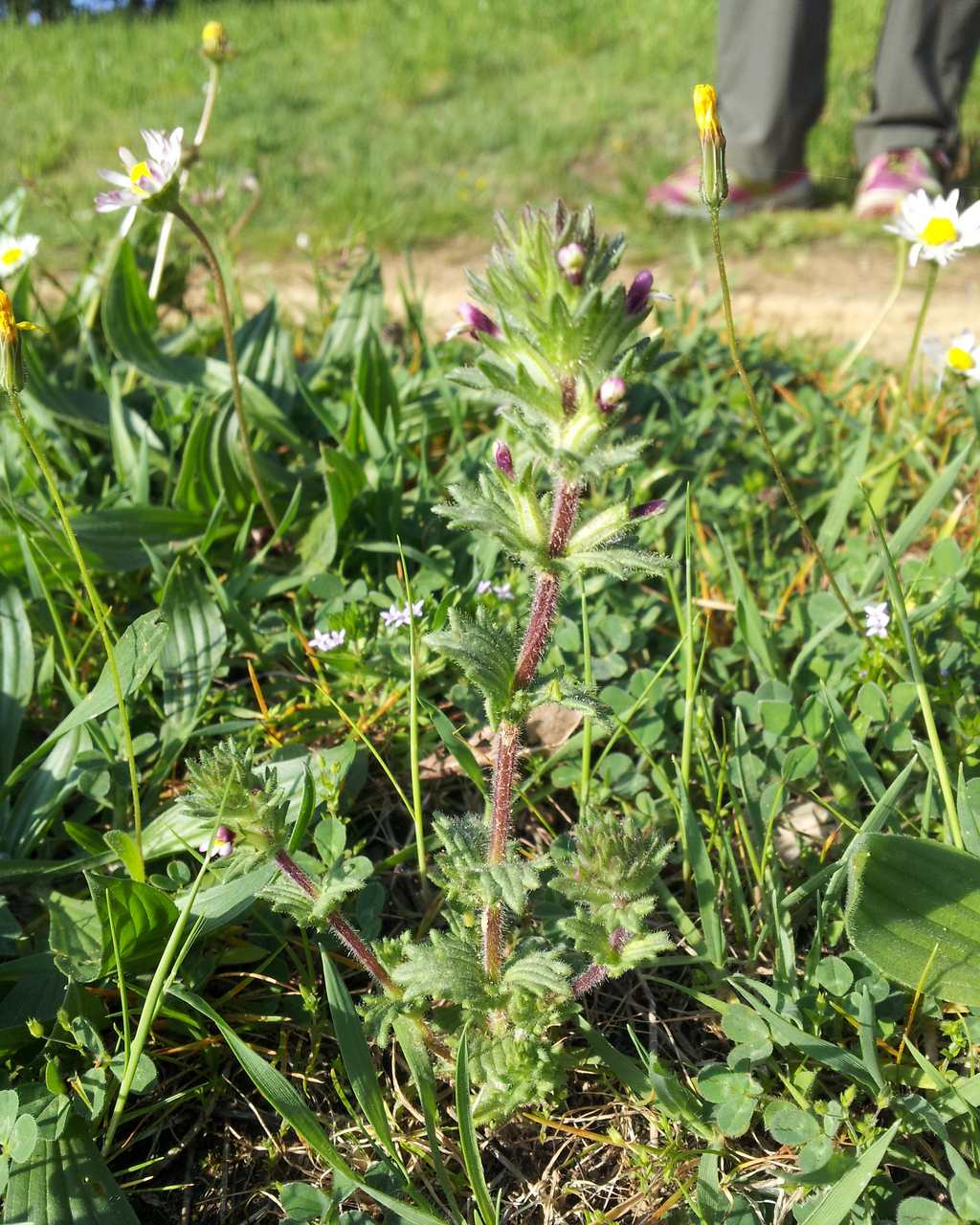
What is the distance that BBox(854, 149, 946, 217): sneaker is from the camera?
4.73 meters

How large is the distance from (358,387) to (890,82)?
11.8 ft

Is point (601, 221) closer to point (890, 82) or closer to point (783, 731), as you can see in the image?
point (890, 82)

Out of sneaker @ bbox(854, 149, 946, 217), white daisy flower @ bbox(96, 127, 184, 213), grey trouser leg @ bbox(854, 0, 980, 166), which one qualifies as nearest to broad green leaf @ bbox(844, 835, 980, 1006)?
white daisy flower @ bbox(96, 127, 184, 213)

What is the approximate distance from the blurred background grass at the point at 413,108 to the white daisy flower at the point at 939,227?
2361mm

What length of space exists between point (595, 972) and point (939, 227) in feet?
6.41

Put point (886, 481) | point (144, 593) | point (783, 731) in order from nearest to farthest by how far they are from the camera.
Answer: point (783, 731) → point (144, 593) → point (886, 481)

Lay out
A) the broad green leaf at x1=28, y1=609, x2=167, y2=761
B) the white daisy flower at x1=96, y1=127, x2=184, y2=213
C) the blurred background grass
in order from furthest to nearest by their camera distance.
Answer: the blurred background grass, the white daisy flower at x1=96, y1=127, x2=184, y2=213, the broad green leaf at x1=28, y1=609, x2=167, y2=761

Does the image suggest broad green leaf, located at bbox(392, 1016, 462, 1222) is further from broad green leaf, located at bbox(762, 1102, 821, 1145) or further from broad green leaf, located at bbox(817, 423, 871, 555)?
broad green leaf, located at bbox(817, 423, 871, 555)

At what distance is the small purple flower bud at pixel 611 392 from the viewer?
127 cm

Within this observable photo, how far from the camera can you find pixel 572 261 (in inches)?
49.6

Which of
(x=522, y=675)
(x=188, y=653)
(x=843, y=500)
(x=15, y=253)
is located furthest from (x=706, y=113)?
(x=15, y=253)

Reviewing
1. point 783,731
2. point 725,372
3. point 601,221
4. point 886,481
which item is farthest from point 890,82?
point 783,731

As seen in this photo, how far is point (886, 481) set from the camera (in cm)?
272

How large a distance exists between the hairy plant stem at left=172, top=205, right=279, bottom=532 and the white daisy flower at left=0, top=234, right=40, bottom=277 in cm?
65
